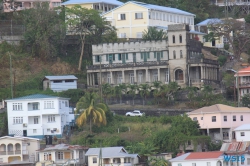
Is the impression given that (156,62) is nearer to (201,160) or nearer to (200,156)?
(200,156)

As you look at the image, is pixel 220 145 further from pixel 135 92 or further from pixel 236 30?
pixel 236 30

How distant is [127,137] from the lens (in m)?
104

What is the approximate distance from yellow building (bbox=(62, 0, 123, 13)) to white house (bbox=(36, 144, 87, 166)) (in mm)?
41696

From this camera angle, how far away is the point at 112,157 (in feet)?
322

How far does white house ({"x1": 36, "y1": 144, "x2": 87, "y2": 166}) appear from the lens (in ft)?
329

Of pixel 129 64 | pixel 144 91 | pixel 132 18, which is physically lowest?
pixel 144 91

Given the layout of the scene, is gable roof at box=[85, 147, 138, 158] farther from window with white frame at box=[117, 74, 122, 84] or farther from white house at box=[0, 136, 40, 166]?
window with white frame at box=[117, 74, 122, 84]

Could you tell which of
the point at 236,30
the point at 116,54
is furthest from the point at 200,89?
the point at 236,30

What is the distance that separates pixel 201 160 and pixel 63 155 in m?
13.0

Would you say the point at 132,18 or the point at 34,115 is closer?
the point at 34,115

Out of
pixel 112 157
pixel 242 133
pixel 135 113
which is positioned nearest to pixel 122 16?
pixel 135 113

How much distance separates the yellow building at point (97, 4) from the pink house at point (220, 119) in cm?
3642

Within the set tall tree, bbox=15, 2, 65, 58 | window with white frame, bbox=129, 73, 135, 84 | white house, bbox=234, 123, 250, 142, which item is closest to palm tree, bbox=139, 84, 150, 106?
window with white frame, bbox=129, 73, 135, 84

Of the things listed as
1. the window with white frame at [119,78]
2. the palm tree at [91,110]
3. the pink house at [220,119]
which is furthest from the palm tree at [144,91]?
the pink house at [220,119]
